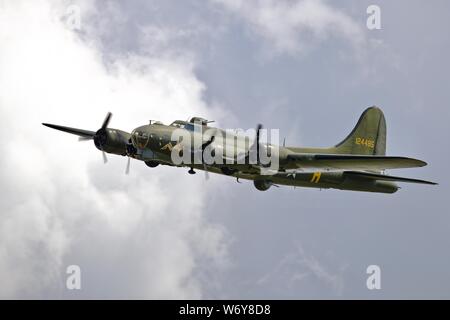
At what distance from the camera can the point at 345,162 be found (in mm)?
35656

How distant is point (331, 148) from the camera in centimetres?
4356

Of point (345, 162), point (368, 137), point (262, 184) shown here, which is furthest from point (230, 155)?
point (368, 137)

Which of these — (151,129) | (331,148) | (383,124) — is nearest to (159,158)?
(151,129)

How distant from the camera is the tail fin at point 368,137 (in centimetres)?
4388

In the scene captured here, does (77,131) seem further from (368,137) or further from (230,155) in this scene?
(368,137)

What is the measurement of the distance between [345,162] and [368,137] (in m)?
9.25

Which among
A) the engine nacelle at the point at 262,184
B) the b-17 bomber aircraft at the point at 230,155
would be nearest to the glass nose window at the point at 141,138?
the b-17 bomber aircraft at the point at 230,155

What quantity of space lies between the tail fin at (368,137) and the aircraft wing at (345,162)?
24.0ft

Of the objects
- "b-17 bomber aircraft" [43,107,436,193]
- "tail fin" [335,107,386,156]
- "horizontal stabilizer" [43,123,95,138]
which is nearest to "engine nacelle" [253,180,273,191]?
"b-17 bomber aircraft" [43,107,436,193]

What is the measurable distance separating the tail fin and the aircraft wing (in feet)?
24.0

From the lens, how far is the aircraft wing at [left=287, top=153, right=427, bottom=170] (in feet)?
109

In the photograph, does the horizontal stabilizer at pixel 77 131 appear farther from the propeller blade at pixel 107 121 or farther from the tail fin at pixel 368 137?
the tail fin at pixel 368 137
